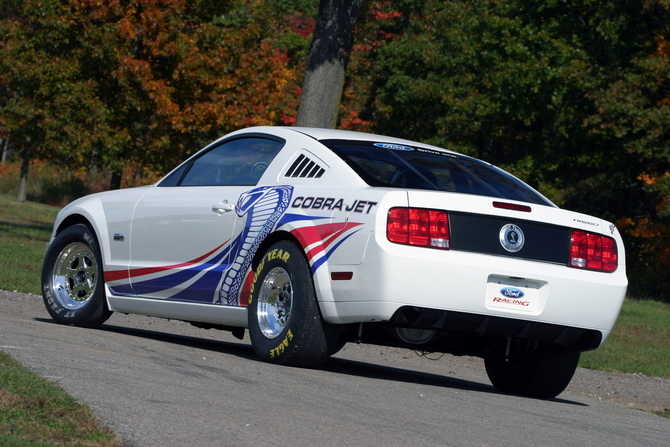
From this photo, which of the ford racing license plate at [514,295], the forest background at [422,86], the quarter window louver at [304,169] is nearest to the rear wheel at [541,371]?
the ford racing license plate at [514,295]

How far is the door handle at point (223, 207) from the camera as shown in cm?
728

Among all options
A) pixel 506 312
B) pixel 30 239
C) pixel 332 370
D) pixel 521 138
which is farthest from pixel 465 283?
pixel 521 138

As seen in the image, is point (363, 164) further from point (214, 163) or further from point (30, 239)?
point (30, 239)

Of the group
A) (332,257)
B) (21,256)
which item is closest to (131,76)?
(21,256)

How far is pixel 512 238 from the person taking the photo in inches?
250

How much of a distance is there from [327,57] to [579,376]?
6909 millimetres

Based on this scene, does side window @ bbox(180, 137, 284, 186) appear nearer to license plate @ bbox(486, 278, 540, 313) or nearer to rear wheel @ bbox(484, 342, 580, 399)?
license plate @ bbox(486, 278, 540, 313)

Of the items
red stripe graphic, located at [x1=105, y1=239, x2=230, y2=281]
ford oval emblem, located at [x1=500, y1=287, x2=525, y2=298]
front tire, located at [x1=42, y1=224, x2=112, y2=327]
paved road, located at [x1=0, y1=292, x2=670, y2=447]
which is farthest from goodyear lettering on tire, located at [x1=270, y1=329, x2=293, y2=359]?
front tire, located at [x1=42, y1=224, x2=112, y2=327]

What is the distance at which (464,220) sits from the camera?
627cm

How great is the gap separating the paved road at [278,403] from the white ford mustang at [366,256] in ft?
1.01

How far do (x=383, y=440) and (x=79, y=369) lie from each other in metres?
1.88

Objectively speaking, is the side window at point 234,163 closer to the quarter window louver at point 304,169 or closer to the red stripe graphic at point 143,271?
the quarter window louver at point 304,169

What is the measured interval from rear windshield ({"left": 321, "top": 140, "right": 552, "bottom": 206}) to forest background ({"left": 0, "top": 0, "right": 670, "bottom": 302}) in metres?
10.4

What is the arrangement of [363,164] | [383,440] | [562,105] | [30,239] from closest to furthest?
[383,440] → [363,164] → [30,239] → [562,105]
